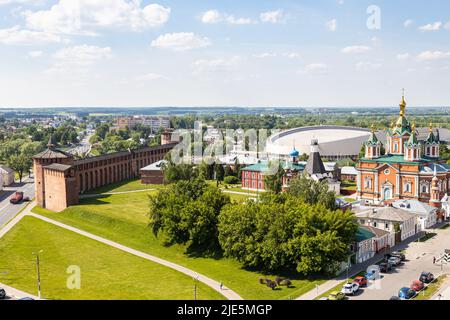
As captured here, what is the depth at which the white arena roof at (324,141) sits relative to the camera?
4632 inches

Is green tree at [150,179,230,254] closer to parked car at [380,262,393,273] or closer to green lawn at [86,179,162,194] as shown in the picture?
parked car at [380,262,393,273]

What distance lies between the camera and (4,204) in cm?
6950

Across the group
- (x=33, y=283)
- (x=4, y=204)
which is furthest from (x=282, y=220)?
(x=4, y=204)

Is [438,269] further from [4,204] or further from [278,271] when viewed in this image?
[4,204]

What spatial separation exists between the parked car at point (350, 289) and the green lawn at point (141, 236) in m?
2.87

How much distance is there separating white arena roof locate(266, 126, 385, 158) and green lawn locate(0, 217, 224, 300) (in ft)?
227

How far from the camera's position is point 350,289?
33.0 meters

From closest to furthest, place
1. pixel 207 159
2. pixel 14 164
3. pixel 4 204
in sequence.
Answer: pixel 4 204 < pixel 207 159 < pixel 14 164

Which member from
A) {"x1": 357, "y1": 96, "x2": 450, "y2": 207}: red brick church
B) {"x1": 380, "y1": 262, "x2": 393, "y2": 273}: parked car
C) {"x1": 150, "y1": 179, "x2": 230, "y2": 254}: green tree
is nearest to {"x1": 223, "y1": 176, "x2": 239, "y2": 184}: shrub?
{"x1": 357, "y1": 96, "x2": 450, "y2": 207}: red brick church

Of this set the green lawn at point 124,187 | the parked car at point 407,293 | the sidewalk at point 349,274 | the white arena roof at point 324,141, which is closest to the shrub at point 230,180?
the green lawn at point 124,187
